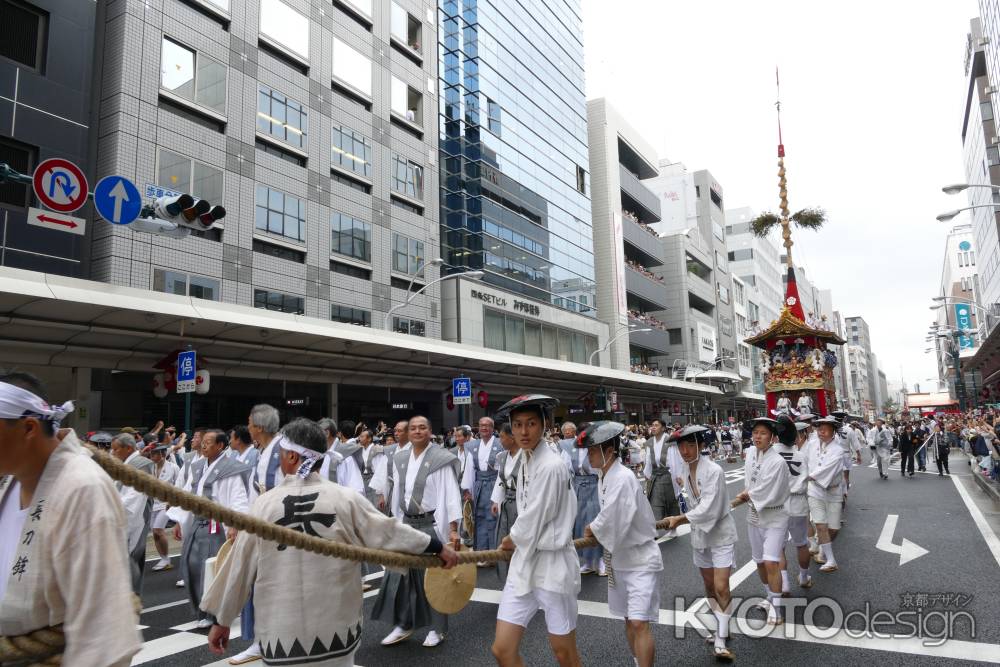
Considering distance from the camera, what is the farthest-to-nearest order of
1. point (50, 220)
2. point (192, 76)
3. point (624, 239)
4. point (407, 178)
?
point (624, 239)
point (407, 178)
point (192, 76)
point (50, 220)

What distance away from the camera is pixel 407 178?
30.9 metres

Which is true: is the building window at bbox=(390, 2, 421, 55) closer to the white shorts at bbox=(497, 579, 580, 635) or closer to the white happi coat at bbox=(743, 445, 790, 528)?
the white happi coat at bbox=(743, 445, 790, 528)

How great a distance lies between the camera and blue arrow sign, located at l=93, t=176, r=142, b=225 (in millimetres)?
8484

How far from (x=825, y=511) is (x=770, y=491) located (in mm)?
2647

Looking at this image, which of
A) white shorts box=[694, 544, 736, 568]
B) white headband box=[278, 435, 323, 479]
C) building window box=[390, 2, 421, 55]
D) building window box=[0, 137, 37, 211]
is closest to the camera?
white headband box=[278, 435, 323, 479]

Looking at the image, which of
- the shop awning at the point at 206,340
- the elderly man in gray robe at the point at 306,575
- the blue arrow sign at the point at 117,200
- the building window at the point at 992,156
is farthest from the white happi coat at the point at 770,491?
the building window at the point at 992,156

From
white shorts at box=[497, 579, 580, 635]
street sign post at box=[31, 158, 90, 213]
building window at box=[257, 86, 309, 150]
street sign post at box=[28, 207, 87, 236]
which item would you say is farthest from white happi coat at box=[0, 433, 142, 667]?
building window at box=[257, 86, 309, 150]

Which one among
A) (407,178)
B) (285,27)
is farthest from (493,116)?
(285,27)

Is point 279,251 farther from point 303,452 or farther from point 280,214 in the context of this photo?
point 303,452

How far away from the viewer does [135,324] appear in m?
15.0

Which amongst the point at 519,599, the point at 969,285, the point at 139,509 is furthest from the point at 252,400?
the point at 969,285

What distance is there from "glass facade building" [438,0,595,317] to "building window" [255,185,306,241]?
10.7 meters

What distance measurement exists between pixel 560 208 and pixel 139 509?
132 feet

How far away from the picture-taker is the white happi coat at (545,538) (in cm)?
387
